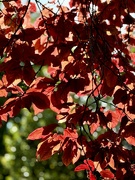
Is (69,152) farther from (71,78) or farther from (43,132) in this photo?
(71,78)

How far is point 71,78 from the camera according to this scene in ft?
5.30

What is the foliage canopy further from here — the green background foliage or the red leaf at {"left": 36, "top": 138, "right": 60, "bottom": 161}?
the green background foliage

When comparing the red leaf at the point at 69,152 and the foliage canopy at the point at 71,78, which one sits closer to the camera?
the foliage canopy at the point at 71,78

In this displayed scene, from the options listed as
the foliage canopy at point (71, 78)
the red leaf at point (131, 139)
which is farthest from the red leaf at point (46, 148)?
the red leaf at point (131, 139)

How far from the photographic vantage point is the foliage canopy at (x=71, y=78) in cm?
146

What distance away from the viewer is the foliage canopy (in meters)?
1.46

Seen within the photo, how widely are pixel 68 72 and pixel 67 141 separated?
→ 0.32 metres

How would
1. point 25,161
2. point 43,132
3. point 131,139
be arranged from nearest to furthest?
point 43,132, point 131,139, point 25,161

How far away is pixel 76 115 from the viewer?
1667mm

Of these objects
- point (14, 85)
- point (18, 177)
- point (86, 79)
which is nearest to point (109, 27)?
point (86, 79)

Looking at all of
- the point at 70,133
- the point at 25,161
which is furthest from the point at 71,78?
the point at 25,161

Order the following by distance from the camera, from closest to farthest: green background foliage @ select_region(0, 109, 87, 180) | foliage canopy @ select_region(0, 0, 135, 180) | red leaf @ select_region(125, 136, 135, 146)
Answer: foliage canopy @ select_region(0, 0, 135, 180) → red leaf @ select_region(125, 136, 135, 146) → green background foliage @ select_region(0, 109, 87, 180)

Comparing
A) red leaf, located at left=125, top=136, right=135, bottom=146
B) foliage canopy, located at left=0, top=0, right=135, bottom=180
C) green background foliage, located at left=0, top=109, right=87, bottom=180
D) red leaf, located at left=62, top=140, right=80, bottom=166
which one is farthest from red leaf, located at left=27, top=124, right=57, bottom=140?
green background foliage, located at left=0, top=109, right=87, bottom=180

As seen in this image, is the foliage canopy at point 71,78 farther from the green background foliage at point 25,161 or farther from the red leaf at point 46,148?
the green background foliage at point 25,161
